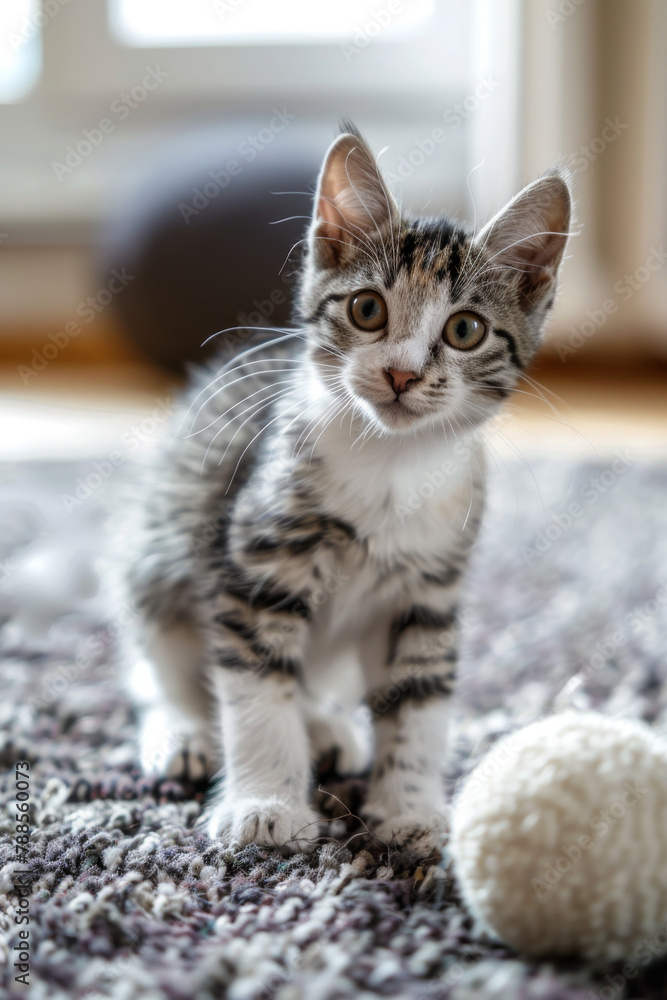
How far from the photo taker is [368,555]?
1.20 metres

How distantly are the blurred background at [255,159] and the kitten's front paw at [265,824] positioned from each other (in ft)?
5.99

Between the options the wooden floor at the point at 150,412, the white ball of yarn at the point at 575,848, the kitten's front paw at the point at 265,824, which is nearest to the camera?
the white ball of yarn at the point at 575,848

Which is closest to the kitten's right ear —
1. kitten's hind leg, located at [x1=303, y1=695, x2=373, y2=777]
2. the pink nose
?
the pink nose

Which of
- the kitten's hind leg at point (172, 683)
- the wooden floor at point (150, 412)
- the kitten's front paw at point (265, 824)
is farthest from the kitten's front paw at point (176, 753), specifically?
the wooden floor at point (150, 412)

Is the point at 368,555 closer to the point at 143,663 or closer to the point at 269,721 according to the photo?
the point at 269,721

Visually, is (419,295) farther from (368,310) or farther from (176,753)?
(176,753)

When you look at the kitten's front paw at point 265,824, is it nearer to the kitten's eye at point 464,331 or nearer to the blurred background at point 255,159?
the kitten's eye at point 464,331

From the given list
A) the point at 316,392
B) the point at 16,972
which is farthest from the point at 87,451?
the point at 16,972

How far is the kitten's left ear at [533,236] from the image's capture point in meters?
1.18

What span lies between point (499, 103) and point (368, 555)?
3.24 meters

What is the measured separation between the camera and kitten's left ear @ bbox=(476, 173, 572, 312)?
1.18 meters

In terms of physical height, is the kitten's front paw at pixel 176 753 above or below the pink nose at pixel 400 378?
below

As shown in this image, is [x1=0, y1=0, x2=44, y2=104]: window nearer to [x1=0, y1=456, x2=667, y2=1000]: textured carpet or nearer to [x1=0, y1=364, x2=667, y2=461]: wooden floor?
[x1=0, y1=364, x2=667, y2=461]: wooden floor

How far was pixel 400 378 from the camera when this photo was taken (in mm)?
1091
